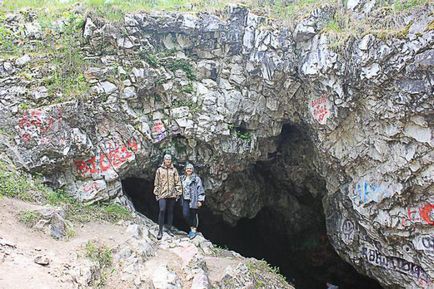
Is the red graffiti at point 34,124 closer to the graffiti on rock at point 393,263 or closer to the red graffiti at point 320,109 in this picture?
the red graffiti at point 320,109

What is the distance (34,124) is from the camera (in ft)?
25.1

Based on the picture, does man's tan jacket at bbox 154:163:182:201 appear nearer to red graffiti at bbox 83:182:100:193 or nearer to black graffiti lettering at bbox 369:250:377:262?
red graffiti at bbox 83:182:100:193

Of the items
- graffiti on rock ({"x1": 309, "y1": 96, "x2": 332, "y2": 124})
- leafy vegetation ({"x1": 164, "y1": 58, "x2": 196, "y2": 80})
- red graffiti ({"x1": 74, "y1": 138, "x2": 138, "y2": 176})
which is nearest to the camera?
red graffiti ({"x1": 74, "y1": 138, "x2": 138, "y2": 176})

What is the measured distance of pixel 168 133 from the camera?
9102 mm

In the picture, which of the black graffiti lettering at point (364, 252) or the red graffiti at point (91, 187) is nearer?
the red graffiti at point (91, 187)

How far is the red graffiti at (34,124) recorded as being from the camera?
300 inches

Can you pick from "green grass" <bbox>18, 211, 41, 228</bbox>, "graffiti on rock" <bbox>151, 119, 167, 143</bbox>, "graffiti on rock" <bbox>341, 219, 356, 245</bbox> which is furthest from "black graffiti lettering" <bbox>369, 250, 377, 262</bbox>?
"green grass" <bbox>18, 211, 41, 228</bbox>

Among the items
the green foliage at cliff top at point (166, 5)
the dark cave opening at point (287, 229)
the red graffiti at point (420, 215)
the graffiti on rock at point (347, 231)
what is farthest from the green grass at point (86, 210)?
the red graffiti at point (420, 215)

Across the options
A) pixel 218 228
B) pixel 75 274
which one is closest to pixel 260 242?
pixel 218 228

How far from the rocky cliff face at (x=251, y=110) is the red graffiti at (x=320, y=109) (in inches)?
1.1

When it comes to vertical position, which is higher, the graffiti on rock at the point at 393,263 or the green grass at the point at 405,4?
the green grass at the point at 405,4

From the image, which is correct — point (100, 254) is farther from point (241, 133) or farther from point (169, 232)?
point (241, 133)

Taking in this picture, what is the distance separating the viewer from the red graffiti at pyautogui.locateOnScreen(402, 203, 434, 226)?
7.64 meters

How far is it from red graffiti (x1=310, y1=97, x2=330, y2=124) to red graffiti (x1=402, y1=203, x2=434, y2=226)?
8.17 feet
